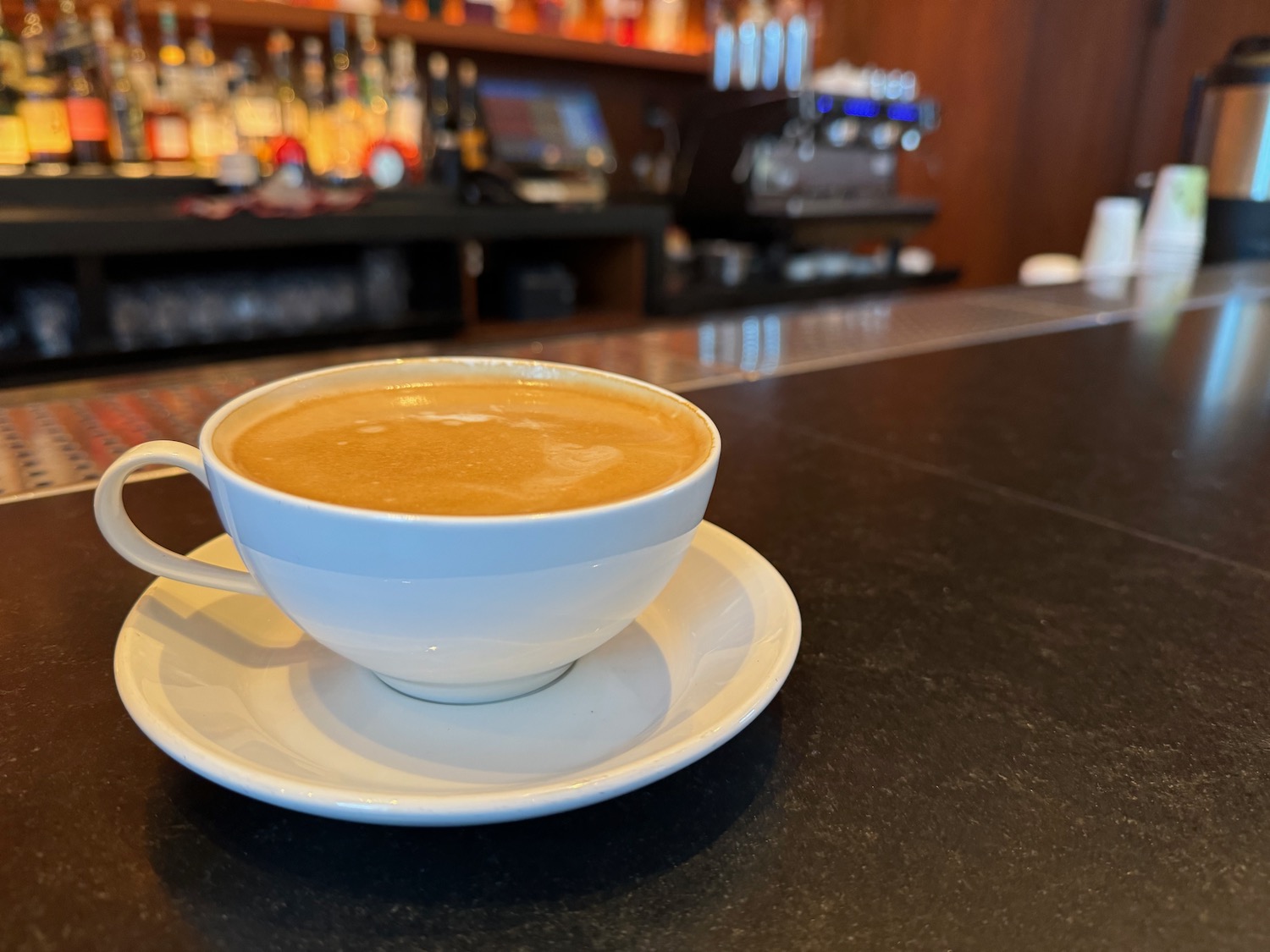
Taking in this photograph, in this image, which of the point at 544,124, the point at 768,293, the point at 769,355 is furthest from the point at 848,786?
the point at 544,124

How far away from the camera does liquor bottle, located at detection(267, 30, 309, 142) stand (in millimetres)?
2623

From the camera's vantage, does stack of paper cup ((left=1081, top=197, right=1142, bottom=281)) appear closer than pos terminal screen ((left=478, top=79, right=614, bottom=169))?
Yes

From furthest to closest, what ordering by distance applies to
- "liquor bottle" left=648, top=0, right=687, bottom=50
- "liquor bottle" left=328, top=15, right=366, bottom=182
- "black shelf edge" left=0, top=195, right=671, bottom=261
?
"liquor bottle" left=648, top=0, right=687, bottom=50
"liquor bottle" left=328, top=15, right=366, bottom=182
"black shelf edge" left=0, top=195, right=671, bottom=261

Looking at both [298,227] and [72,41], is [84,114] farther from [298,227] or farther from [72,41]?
[298,227]

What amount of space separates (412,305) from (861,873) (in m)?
2.47

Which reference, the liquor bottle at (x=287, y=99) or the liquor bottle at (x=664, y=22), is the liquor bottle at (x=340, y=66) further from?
the liquor bottle at (x=664, y=22)

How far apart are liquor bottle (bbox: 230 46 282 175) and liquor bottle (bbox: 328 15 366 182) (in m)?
0.16

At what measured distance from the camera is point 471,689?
37 cm

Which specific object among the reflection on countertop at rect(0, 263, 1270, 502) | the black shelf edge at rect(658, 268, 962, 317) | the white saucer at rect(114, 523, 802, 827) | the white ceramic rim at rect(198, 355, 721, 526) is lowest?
the black shelf edge at rect(658, 268, 962, 317)

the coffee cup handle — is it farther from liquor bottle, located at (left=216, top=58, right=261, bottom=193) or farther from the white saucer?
liquor bottle, located at (left=216, top=58, right=261, bottom=193)

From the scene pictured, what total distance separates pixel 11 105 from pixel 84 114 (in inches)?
5.9

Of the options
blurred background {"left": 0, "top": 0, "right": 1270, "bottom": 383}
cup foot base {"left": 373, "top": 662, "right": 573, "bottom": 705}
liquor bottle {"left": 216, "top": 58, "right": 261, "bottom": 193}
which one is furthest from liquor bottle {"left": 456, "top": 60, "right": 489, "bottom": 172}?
cup foot base {"left": 373, "top": 662, "right": 573, "bottom": 705}

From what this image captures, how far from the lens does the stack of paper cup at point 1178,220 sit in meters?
2.27

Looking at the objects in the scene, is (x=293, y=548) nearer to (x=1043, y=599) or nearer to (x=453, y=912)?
(x=453, y=912)
